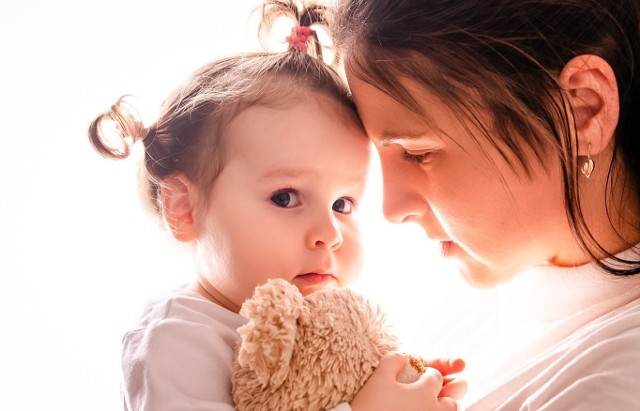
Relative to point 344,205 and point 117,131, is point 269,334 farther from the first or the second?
point 117,131

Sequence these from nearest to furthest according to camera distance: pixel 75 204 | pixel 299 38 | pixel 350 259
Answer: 1. pixel 350 259
2. pixel 299 38
3. pixel 75 204

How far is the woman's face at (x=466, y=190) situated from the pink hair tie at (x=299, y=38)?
264 mm

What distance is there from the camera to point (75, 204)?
217 centimetres

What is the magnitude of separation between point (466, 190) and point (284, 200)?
346mm

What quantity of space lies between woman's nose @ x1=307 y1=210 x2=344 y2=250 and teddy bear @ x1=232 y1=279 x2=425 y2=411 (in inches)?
8.5

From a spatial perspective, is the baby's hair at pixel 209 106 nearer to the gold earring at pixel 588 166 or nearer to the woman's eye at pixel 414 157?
the woman's eye at pixel 414 157

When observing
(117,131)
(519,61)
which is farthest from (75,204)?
(519,61)

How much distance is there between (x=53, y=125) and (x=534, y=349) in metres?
1.53

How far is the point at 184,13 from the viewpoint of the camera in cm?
223

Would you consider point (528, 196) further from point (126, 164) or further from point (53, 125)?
point (53, 125)

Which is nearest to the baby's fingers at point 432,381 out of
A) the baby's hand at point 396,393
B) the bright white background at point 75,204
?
the baby's hand at point 396,393

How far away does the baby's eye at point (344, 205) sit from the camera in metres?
1.46

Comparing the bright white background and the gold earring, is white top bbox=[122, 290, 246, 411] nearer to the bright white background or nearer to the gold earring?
the gold earring

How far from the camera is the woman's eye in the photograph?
1253 mm
